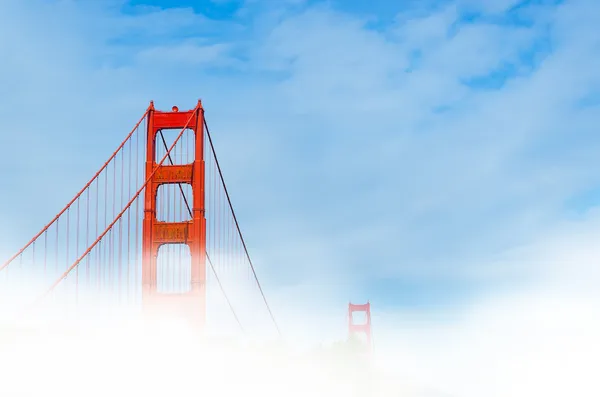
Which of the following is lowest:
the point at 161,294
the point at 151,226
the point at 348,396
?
the point at 348,396

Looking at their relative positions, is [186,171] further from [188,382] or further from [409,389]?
[409,389]

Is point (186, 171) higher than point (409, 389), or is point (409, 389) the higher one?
point (186, 171)

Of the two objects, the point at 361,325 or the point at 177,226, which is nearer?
the point at 177,226

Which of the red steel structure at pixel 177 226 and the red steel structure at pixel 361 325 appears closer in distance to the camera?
the red steel structure at pixel 177 226

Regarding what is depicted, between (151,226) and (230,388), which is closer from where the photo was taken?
(151,226)

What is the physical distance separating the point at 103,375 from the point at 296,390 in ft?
39.1

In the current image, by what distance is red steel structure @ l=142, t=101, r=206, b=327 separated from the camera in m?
35.2

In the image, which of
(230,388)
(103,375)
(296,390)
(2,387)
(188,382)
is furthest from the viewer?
(296,390)

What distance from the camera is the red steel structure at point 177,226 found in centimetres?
3519

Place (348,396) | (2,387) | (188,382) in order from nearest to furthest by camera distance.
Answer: (2,387)
(188,382)
(348,396)

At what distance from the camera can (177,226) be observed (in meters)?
36.4

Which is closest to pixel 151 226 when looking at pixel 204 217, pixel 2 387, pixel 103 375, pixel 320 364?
pixel 204 217

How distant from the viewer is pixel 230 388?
129ft

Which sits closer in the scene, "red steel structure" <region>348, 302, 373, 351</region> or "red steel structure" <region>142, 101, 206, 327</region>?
"red steel structure" <region>142, 101, 206, 327</region>
